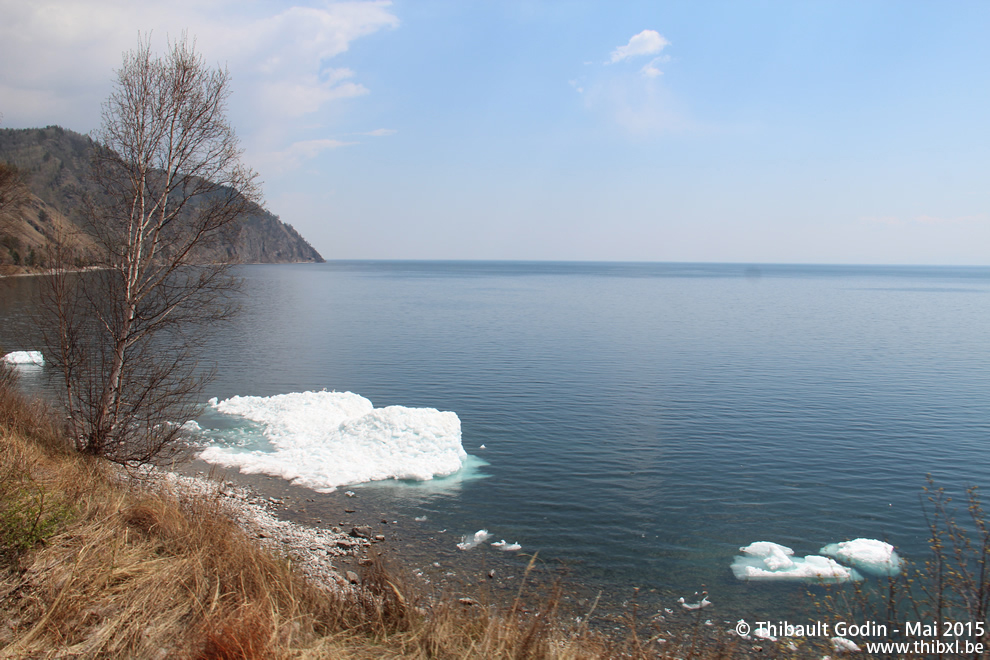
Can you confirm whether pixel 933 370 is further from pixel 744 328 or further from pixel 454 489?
pixel 454 489

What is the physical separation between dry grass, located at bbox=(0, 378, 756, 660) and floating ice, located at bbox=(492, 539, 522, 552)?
20.0 ft

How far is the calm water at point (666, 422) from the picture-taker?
15008 mm

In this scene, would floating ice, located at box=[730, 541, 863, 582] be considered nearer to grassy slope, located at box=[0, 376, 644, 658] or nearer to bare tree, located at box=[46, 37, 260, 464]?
grassy slope, located at box=[0, 376, 644, 658]

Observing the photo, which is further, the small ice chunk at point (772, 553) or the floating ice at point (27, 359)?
the floating ice at point (27, 359)

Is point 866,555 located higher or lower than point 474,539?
higher

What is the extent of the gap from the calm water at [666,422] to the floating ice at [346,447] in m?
1.24

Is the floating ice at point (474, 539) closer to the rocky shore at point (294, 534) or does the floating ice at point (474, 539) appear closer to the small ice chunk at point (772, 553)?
the rocky shore at point (294, 534)

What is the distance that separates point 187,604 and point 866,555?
14061mm

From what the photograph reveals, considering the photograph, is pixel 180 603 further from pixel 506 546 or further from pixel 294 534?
pixel 506 546

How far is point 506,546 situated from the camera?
14141 mm

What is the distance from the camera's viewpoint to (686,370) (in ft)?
114

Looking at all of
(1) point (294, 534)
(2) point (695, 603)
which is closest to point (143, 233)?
(1) point (294, 534)

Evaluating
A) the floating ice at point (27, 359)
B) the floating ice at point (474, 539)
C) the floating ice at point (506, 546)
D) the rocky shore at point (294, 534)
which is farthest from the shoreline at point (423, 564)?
the floating ice at point (27, 359)

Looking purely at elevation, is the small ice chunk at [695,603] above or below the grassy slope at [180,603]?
below
